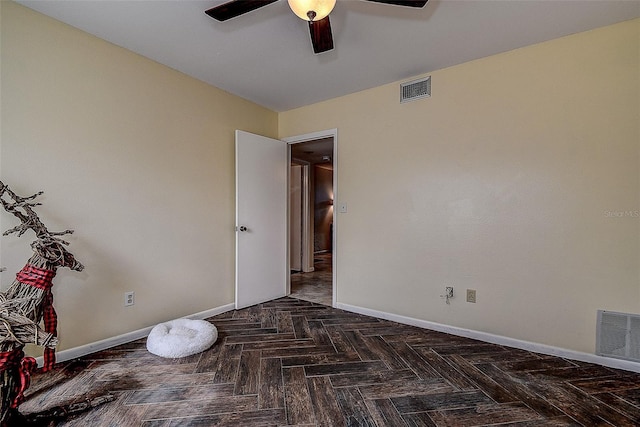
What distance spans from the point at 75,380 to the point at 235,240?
70.3 inches

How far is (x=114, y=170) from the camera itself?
7.82 feet

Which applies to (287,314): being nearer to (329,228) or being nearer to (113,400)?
(113,400)

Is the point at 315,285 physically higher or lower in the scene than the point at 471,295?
lower

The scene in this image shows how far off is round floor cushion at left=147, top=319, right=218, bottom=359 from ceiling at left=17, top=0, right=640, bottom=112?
2.32m

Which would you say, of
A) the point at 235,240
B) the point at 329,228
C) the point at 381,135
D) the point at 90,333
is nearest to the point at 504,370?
the point at 381,135

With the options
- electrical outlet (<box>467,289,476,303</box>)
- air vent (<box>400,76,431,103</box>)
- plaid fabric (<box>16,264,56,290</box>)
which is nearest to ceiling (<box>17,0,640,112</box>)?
air vent (<box>400,76,431,103</box>)

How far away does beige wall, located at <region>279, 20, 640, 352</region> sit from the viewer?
2096 mm

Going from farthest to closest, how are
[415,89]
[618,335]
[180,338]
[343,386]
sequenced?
[415,89] → [180,338] → [618,335] → [343,386]

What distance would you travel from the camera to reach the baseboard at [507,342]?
209 centimetres

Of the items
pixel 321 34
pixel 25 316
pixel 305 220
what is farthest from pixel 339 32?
pixel 305 220

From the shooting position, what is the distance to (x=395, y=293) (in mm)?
3023

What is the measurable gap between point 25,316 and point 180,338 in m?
1.03

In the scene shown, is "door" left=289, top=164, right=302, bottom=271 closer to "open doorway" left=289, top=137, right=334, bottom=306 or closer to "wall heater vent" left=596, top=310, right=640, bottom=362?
"open doorway" left=289, top=137, right=334, bottom=306

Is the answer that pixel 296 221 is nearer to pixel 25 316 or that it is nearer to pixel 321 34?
pixel 321 34
